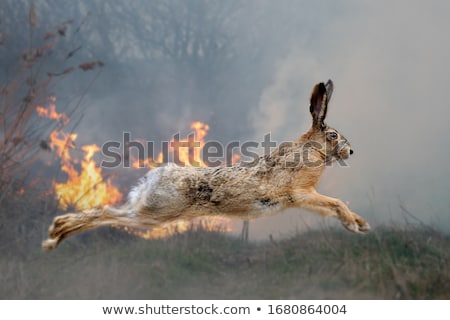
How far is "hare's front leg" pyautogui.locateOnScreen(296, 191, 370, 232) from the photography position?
7.40 m

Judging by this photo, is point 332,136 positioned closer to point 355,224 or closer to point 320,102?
point 320,102

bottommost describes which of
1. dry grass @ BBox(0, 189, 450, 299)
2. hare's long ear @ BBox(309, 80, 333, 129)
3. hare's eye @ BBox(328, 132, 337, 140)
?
dry grass @ BBox(0, 189, 450, 299)

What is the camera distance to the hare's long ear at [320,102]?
7461 millimetres

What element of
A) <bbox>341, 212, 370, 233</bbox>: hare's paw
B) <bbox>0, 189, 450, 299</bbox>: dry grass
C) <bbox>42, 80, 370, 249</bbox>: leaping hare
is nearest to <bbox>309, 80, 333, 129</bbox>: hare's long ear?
<bbox>42, 80, 370, 249</bbox>: leaping hare

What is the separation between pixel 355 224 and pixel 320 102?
68.8 inches

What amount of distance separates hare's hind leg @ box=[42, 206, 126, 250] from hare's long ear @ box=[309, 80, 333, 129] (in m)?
3.11

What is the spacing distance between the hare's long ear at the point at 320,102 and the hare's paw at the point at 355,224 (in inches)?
55.0

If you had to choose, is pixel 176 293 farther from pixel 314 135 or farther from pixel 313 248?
pixel 314 135

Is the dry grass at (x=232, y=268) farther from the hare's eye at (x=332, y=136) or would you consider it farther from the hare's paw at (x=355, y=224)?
the hare's eye at (x=332, y=136)

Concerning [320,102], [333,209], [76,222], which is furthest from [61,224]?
[320,102]

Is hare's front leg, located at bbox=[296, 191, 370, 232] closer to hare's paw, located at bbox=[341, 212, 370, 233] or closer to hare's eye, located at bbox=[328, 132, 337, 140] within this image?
hare's paw, located at bbox=[341, 212, 370, 233]

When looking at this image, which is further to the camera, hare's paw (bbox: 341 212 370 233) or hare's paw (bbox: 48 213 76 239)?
hare's paw (bbox: 48 213 76 239)

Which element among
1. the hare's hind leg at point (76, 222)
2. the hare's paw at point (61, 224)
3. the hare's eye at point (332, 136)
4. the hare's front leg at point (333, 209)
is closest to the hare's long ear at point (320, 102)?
Result: the hare's eye at point (332, 136)

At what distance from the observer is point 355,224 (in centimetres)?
738
